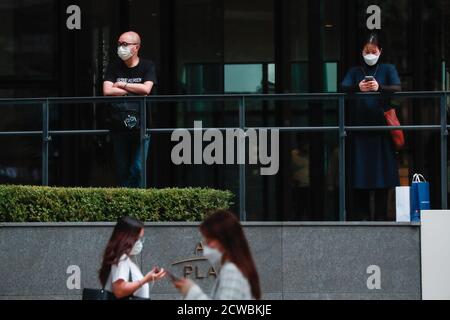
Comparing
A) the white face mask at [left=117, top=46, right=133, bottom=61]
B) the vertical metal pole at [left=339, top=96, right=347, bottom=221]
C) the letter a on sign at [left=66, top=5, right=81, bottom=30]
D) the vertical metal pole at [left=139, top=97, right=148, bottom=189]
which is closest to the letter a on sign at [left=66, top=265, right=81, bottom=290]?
the vertical metal pole at [left=139, top=97, right=148, bottom=189]

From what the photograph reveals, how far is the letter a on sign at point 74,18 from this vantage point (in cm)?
1786

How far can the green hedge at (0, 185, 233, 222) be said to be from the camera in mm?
13859

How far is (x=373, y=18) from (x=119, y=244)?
824 centimetres

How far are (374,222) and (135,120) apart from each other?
2913 mm

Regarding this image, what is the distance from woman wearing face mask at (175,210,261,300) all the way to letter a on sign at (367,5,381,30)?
9331 mm

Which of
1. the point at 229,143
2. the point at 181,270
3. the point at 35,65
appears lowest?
the point at 181,270

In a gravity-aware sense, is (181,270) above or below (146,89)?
below

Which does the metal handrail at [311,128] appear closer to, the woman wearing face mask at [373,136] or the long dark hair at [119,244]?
the woman wearing face mask at [373,136]

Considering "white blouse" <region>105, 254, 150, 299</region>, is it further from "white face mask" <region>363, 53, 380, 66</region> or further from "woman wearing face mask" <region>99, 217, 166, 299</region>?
"white face mask" <region>363, 53, 380, 66</region>

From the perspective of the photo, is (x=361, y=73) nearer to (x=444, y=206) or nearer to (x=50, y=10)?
(x=444, y=206)

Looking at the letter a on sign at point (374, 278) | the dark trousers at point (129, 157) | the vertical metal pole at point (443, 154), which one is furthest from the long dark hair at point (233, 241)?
the dark trousers at point (129, 157)

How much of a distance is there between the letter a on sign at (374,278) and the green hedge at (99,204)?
6.03 ft

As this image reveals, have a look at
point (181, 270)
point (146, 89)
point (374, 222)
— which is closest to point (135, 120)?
point (146, 89)

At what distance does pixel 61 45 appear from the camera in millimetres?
17984
